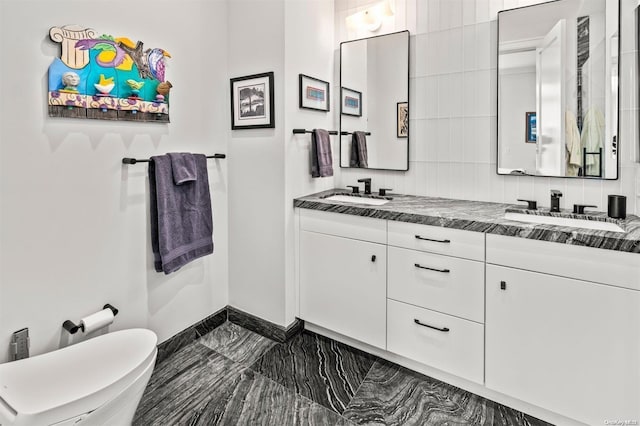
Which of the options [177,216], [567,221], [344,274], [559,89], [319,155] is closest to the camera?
[567,221]

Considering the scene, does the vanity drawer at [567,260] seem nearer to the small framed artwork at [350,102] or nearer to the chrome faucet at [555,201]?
the chrome faucet at [555,201]

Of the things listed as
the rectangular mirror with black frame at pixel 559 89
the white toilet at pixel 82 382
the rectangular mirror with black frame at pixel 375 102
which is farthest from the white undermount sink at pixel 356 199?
the white toilet at pixel 82 382

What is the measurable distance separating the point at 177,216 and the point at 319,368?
3.96 feet

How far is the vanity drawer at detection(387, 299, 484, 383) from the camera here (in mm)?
1825

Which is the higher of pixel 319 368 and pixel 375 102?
pixel 375 102

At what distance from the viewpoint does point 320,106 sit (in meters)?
2.63

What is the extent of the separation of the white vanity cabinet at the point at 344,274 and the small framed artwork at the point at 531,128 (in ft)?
3.20

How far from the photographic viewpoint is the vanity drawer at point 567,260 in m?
1.43

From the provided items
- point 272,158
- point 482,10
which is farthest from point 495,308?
point 482,10

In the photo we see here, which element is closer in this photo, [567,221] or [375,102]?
[567,221]

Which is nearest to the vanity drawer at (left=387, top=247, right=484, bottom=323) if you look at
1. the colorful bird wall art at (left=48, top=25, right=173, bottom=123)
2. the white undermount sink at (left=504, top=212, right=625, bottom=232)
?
the white undermount sink at (left=504, top=212, right=625, bottom=232)

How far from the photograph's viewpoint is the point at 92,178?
181 centimetres

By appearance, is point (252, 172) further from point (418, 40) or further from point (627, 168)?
point (627, 168)

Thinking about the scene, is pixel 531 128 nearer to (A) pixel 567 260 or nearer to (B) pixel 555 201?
(B) pixel 555 201
